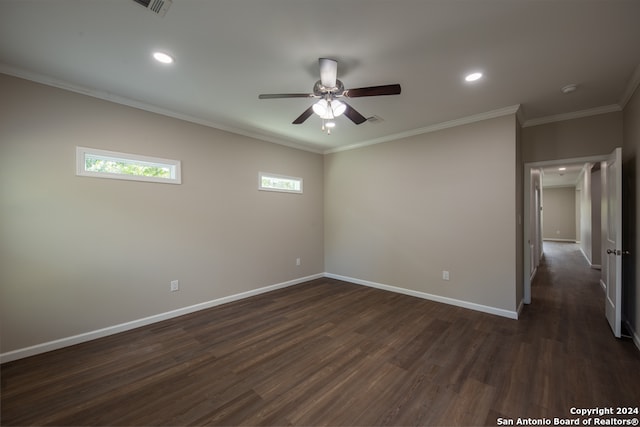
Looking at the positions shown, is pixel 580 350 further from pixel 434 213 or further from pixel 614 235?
pixel 434 213

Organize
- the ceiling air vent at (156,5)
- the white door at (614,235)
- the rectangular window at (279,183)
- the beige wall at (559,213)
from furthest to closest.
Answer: the beige wall at (559,213)
the rectangular window at (279,183)
the white door at (614,235)
the ceiling air vent at (156,5)

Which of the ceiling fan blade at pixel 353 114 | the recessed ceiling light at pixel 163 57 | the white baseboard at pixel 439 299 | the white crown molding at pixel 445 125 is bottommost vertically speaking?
the white baseboard at pixel 439 299

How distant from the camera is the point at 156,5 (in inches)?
65.4

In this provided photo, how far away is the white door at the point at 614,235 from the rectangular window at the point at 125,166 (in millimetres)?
5181

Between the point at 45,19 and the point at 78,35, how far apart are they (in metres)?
0.18

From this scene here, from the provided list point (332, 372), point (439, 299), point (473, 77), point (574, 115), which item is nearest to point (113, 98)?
point (332, 372)

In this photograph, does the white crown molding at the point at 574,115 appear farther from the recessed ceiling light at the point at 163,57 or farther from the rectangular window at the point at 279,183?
the recessed ceiling light at the point at 163,57

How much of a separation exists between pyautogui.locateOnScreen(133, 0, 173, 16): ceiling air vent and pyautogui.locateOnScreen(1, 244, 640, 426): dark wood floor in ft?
8.97

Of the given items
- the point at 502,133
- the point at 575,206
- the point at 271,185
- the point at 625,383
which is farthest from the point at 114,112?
the point at 575,206

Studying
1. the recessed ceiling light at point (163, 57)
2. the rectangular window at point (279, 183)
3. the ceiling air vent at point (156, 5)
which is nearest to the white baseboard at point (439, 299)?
the rectangular window at point (279, 183)

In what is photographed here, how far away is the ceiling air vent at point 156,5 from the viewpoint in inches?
64.2

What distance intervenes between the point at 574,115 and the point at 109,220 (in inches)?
236

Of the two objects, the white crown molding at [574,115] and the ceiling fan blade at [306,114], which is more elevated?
the white crown molding at [574,115]

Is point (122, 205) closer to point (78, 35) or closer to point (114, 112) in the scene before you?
point (114, 112)
